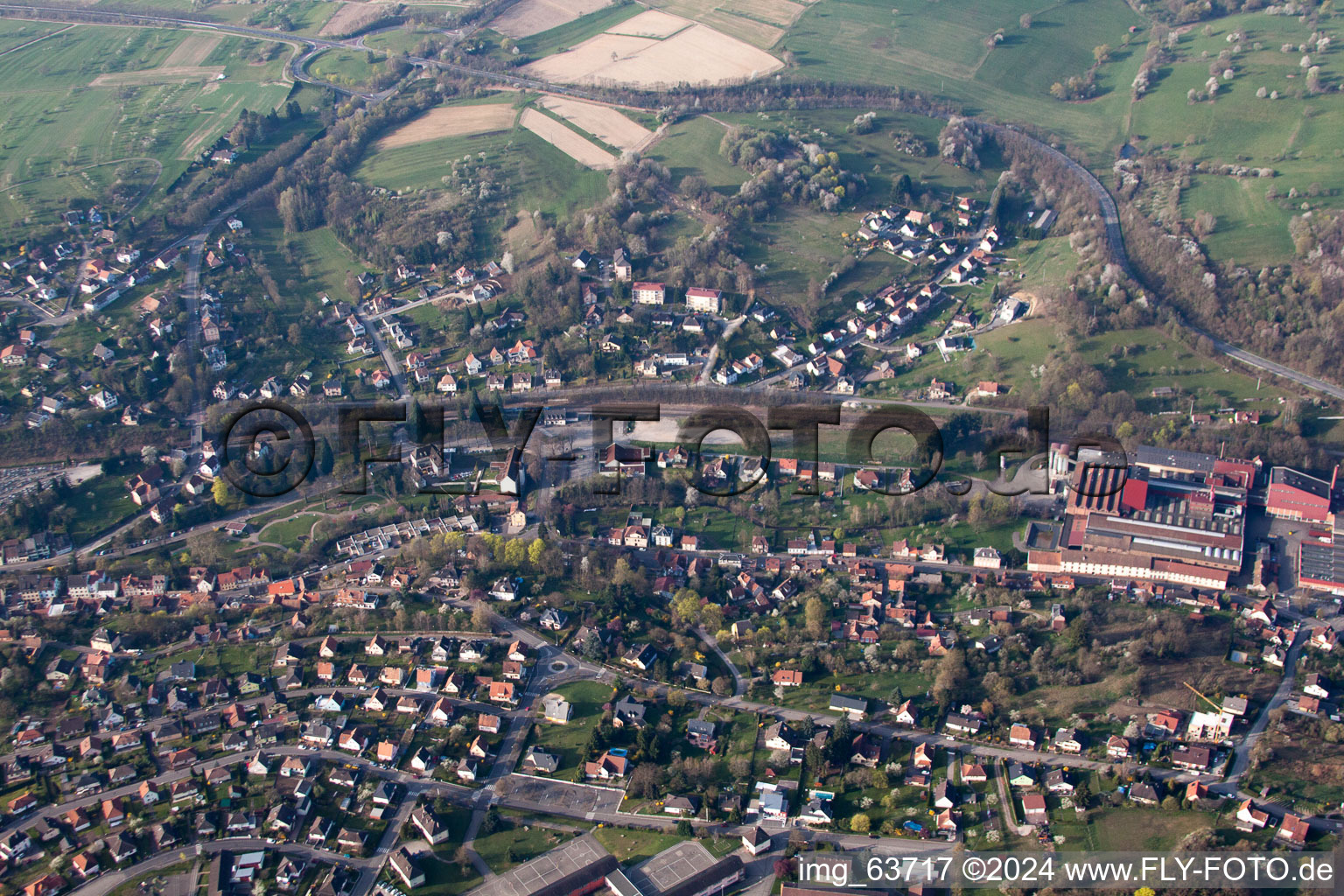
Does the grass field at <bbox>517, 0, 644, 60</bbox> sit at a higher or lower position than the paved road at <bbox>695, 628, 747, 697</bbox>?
higher

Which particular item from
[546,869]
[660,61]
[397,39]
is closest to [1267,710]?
[546,869]

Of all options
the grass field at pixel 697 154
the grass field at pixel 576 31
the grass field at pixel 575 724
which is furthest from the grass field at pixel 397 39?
the grass field at pixel 575 724

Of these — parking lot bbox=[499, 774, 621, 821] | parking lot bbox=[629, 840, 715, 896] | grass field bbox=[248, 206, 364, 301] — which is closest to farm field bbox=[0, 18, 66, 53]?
grass field bbox=[248, 206, 364, 301]

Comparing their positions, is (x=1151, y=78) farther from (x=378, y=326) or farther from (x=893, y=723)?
(x=893, y=723)

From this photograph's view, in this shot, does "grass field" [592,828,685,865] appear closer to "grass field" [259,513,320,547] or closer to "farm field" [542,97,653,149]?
"grass field" [259,513,320,547]

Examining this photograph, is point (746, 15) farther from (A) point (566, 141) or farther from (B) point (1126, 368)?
(B) point (1126, 368)

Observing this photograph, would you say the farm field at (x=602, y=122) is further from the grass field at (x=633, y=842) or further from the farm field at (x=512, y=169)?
the grass field at (x=633, y=842)

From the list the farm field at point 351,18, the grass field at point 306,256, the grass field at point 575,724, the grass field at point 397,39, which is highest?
the farm field at point 351,18
